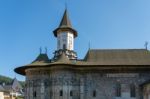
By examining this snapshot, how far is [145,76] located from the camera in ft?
99.2

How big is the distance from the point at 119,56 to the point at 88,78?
434cm

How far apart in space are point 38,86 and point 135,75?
30.9 ft

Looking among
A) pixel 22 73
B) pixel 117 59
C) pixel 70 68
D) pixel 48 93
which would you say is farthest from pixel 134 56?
pixel 22 73

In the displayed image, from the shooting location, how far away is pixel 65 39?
111 feet

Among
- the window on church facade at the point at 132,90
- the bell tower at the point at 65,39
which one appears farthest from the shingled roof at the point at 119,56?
the window on church facade at the point at 132,90

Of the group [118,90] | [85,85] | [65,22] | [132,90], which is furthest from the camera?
[65,22]

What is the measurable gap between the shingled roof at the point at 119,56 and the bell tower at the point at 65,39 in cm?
196

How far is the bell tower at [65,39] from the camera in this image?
33.3 m

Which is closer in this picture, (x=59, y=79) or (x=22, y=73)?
(x=59, y=79)

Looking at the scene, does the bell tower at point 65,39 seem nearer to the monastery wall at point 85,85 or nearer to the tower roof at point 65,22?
the tower roof at point 65,22

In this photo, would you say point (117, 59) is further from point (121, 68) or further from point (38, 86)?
point (38, 86)

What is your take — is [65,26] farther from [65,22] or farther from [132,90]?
[132,90]

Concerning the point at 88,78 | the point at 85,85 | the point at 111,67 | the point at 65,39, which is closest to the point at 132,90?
the point at 111,67

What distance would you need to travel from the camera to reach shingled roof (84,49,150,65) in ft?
101
